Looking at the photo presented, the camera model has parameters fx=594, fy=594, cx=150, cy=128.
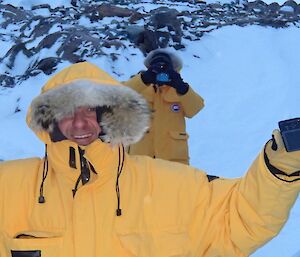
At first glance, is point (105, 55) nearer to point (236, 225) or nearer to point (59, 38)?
Answer: point (59, 38)

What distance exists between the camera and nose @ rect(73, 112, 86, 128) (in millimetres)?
2084

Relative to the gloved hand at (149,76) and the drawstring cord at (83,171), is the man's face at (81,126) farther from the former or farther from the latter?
the gloved hand at (149,76)

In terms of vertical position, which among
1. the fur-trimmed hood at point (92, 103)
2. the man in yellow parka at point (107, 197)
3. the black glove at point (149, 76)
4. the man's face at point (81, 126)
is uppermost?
the black glove at point (149, 76)

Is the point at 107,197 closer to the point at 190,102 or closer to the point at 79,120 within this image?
the point at 79,120

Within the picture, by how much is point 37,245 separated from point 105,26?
12129 millimetres

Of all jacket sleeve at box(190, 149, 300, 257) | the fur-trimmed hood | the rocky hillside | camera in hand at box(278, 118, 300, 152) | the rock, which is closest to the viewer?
camera in hand at box(278, 118, 300, 152)

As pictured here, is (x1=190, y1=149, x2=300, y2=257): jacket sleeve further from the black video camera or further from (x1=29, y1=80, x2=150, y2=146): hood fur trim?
the black video camera

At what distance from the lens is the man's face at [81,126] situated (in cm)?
207

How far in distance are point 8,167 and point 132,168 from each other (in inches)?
17.8

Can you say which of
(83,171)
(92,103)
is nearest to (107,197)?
(83,171)

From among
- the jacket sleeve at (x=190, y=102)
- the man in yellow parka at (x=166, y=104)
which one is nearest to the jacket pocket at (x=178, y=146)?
the man in yellow parka at (x=166, y=104)

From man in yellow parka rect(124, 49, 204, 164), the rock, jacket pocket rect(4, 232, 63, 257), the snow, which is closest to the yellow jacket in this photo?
man in yellow parka rect(124, 49, 204, 164)

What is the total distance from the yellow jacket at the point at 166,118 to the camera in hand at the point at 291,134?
269 cm

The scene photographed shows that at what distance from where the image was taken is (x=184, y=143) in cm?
461
